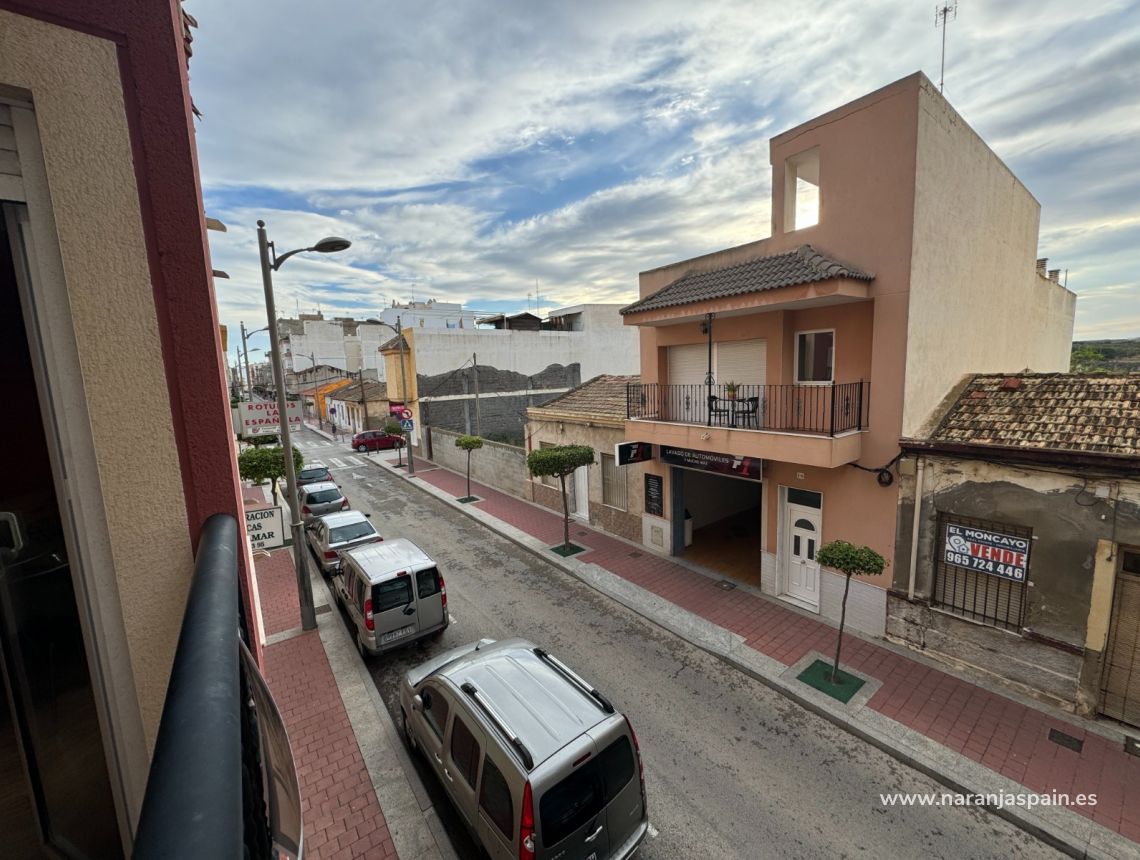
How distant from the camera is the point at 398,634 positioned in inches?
349

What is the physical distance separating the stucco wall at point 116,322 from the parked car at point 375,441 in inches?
1156

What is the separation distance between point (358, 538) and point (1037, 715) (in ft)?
42.5

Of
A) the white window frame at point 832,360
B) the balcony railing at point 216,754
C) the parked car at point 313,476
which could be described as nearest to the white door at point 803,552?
the white window frame at point 832,360

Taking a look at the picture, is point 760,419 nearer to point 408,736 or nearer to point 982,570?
point 982,570

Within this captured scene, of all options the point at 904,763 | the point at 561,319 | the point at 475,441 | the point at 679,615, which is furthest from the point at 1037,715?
the point at 561,319

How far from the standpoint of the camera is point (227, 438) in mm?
2309

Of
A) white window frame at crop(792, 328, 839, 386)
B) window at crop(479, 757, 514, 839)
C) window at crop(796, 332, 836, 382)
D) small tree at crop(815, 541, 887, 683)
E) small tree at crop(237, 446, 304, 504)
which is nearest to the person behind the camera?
window at crop(479, 757, 514, 839)

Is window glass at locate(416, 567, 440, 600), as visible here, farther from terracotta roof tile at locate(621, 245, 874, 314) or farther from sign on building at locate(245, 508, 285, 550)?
terracotta roof tile at locate(621, 245, 874, 314)

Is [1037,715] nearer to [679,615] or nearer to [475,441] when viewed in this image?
[679,615]

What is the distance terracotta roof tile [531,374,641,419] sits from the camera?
15.6 meters

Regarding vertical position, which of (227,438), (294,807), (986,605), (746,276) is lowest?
(986,605)

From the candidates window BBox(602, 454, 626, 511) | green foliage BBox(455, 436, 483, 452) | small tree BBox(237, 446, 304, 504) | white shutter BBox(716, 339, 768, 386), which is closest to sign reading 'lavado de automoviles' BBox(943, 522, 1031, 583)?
white shutter BBox(716, 339, 768, 386)

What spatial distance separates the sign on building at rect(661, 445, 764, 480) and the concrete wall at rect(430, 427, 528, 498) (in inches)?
290

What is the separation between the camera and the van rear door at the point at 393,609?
863cm
